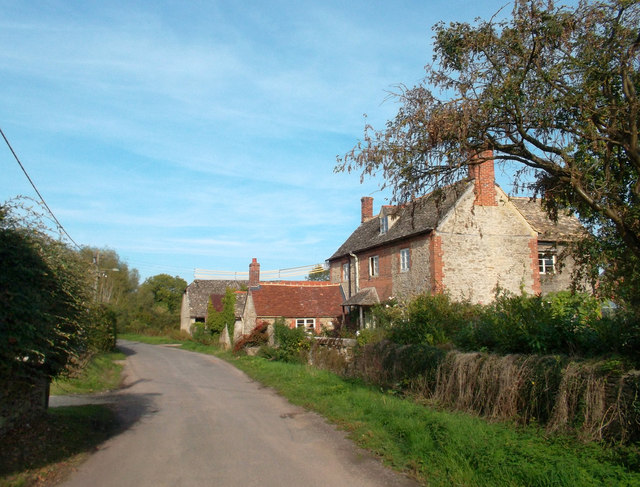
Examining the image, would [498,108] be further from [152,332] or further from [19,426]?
[152,332]

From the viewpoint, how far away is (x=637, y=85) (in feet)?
28.9

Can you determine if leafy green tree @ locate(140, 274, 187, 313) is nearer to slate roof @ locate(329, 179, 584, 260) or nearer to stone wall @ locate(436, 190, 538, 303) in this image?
slate roof @ locate(329, 179, 584, 260)

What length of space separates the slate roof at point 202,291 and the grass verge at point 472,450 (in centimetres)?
4899

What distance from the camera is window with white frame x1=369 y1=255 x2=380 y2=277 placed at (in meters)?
33.1

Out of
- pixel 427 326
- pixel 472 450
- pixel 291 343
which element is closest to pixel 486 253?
pixel 291 343

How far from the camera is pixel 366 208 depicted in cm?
4138

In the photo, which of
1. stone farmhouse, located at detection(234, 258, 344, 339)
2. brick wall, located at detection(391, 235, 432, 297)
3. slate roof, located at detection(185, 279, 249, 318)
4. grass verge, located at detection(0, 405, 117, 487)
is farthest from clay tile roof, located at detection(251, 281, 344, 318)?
grass verge, located at detection(0, 405, 117, 487)

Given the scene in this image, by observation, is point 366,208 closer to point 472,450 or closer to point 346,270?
point 346,270

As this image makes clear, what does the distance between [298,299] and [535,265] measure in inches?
665

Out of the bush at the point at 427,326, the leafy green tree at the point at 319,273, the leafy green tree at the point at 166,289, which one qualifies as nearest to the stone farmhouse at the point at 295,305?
the bush at the point at 427,326

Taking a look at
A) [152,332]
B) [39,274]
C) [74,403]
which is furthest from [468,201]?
[152,332]

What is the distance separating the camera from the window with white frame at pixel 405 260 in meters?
29.3

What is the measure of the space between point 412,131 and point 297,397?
9.23 m

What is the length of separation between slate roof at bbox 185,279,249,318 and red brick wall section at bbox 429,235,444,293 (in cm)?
3514
